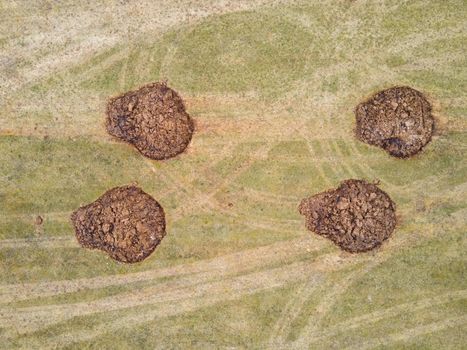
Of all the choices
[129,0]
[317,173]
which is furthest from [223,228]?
[129,0]

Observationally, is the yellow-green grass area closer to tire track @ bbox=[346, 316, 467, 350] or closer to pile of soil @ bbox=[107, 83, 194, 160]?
tire track @ bbox=[346, 316, 467, 350]

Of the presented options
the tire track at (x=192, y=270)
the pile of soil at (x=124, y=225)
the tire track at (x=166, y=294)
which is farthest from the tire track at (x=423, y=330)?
the pile of soil at (x=124, y=225)

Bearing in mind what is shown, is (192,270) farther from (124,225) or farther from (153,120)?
(153,120)

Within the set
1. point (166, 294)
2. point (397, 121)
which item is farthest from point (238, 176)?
point (397, 121)

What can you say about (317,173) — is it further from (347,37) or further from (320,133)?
(347,37)

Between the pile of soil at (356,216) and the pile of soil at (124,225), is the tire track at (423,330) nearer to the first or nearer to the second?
the pile of soil at (356,216)

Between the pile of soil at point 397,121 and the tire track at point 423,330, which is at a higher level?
the pile of soil at point 397,121
